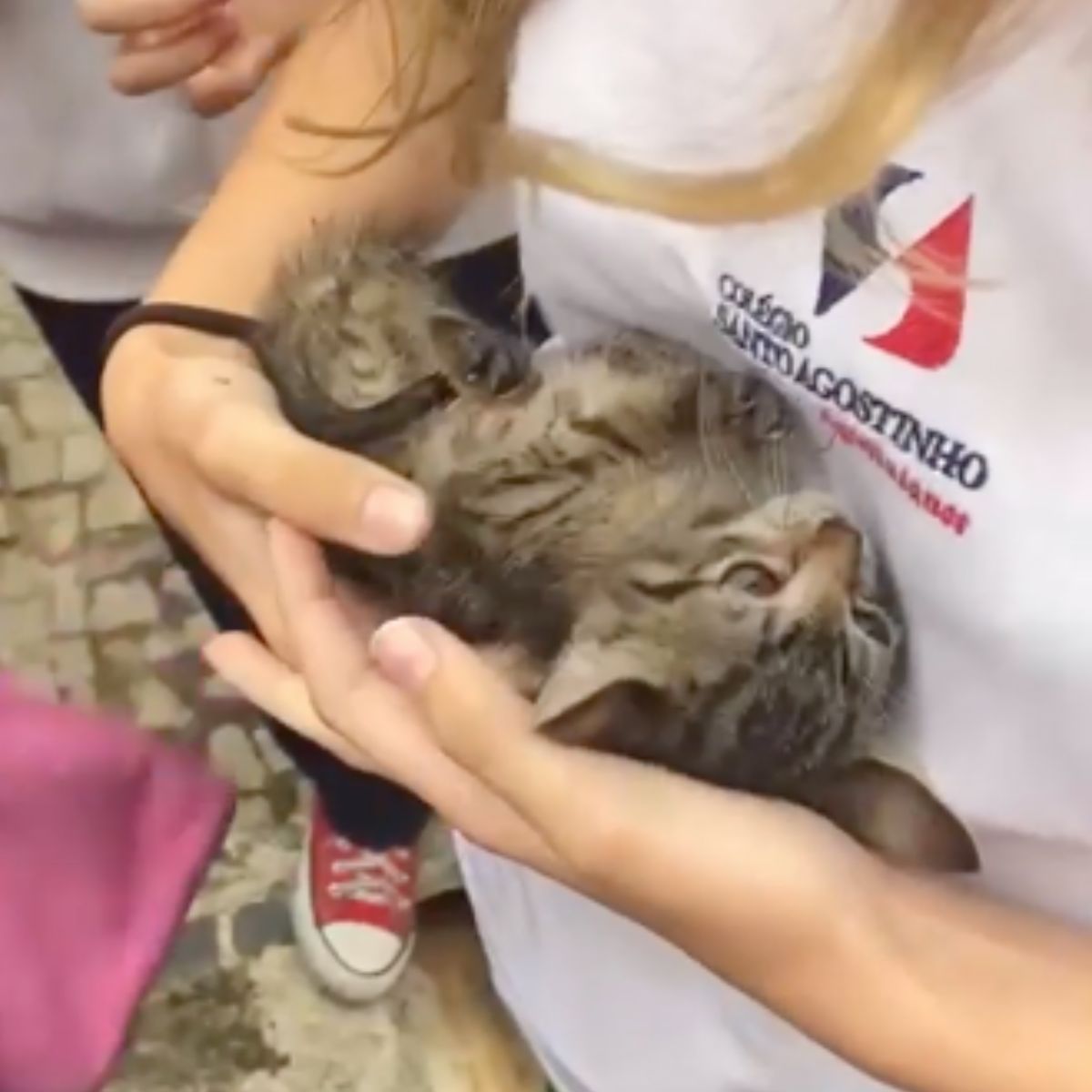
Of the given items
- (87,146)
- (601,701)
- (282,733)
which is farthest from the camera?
(282,733)

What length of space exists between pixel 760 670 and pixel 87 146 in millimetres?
541

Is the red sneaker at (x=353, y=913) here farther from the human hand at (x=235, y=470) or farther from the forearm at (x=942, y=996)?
the forearm at (x=942, y=996)

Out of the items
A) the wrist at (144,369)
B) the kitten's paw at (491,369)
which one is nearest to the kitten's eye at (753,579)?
the kitten's paw at (491,369)

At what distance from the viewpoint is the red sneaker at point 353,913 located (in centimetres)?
118

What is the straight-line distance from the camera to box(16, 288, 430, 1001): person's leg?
1.15 meters

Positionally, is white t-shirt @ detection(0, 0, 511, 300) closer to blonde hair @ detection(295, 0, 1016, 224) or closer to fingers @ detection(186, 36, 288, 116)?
fingers @ detection(186, 36, 288, 116)

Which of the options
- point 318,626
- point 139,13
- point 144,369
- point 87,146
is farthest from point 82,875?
point 87,146

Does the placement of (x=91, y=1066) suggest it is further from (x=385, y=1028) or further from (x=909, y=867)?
(x=385, y=1028)

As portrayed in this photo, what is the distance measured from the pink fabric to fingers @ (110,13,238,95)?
28 centimetres

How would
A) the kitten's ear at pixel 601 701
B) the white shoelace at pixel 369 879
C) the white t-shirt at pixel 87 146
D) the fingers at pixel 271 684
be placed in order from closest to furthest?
the kitten's ear at pixel 601 701, the fingers at pixel 271 684, the white t-shirt at pixel 87 146, the white shoelace at pixel 369 879

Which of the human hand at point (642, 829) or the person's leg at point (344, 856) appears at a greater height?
the human hand at point (642, 829)

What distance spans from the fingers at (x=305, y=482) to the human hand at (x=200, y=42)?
19 centimetres

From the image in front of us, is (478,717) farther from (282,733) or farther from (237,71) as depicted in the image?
(282,733)

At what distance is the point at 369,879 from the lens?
3.92 ft
